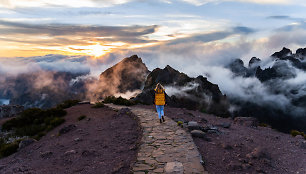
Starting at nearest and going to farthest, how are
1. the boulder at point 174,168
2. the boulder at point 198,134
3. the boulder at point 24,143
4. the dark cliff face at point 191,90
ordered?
1. the boulder at point 174,168
2. the boulder at point 198,134
3. the boulder at point 24,143
4. the dark cliff face at point 191,90

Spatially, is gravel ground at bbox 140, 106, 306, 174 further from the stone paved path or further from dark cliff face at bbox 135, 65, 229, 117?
dark cliff face at bbox 135, 65, 229, 117

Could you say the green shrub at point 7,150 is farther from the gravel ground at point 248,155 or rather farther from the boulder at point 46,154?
the gravel ground at point 248,155

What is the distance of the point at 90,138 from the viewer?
36.3 feet

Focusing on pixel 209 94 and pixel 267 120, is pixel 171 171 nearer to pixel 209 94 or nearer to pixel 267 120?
pixel 209 94

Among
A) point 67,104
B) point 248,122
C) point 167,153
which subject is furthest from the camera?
point 67,104

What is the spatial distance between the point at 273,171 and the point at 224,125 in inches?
247

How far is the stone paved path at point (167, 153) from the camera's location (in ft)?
21.5

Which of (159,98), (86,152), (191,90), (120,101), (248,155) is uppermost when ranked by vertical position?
(159,98)

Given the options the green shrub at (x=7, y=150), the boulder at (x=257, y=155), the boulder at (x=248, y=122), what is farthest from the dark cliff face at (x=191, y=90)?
the boulder at (x=257, y=155)

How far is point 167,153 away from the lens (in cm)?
775

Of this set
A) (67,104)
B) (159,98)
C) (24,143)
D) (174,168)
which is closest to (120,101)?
(67,104)

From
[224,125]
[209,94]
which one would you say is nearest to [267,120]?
[209,94]

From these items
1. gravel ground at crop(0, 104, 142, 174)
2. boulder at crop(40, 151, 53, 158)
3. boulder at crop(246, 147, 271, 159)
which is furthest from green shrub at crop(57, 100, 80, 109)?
boulder at crop(246, 147, 271, 159)

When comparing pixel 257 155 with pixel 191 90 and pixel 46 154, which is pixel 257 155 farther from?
pixel 191 90
